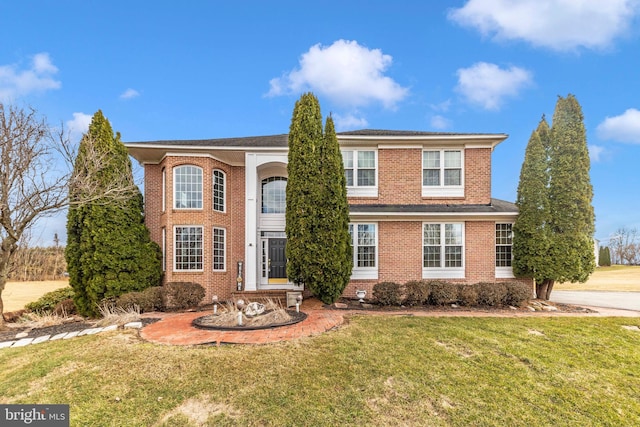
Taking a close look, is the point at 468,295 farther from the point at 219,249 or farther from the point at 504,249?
the point at 219,249

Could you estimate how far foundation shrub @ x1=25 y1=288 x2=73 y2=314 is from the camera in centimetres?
1233

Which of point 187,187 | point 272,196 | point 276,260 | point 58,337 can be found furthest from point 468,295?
point 58,337

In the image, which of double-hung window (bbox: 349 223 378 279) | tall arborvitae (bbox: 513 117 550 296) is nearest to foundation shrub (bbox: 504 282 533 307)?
tall arborvitae (bbox: 513 117 550 296)

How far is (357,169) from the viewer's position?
1296 cm

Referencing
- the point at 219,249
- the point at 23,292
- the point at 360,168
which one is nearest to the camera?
the point at 219,249

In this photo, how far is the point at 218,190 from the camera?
12.9 metres

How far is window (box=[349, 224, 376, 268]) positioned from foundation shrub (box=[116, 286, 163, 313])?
7277 millimetres

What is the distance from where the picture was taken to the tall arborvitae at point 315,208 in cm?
970

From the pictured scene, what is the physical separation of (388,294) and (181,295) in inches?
275

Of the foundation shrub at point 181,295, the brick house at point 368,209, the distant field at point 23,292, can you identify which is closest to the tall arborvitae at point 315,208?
the brick house at point 368,209

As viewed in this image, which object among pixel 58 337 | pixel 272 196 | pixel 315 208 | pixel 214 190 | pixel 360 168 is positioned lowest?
pixel 58 337

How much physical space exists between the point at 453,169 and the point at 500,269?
454 centimetres

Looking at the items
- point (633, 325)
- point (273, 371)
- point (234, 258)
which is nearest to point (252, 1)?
point (234, 258)

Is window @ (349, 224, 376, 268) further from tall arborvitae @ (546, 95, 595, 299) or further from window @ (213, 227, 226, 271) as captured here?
tall arborvitae @ (546, 95, 595, 299)
